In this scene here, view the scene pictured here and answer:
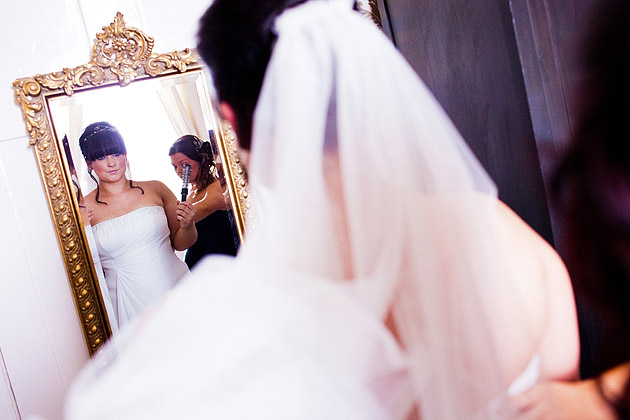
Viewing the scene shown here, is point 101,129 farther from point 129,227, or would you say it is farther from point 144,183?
point 129,227

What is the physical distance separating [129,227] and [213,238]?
0.88 ft

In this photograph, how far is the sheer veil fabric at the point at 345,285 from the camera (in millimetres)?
765

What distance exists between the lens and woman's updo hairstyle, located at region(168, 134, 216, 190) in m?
1.89

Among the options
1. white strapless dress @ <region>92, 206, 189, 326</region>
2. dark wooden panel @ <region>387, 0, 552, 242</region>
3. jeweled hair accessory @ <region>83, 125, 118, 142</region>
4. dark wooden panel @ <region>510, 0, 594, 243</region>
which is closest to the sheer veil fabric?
dark wooden panel @ <region>510, 0, 594, 243</region>

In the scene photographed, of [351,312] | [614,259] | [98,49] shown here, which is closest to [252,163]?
[351,312]

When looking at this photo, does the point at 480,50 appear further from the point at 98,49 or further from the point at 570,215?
the point at 98,49

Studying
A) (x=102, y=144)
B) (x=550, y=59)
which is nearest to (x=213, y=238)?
(x=102, y=144)

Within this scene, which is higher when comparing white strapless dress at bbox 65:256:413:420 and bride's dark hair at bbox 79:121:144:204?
bride's dark hair at bbox 79:121:144:204

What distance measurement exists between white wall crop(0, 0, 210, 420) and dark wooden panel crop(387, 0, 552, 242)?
3.57ft

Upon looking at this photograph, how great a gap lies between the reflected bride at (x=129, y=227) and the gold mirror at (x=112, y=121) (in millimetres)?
30

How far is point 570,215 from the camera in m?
0.54

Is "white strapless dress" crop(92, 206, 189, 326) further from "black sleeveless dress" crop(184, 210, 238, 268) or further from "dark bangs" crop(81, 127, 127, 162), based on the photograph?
"dark bangs" crop(81, 127, 127, 162)

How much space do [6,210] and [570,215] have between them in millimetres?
1719

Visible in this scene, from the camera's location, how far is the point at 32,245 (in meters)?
1.80
